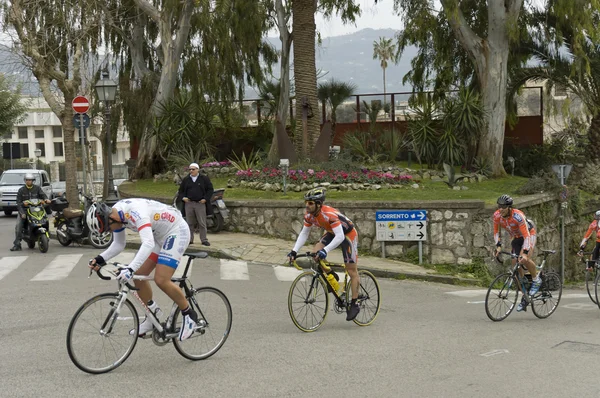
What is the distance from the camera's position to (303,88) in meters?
23.4

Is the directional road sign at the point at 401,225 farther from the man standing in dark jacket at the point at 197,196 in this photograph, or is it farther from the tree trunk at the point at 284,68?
the tree trunk at the point at 284,68

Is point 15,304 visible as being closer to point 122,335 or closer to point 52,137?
point 122,335

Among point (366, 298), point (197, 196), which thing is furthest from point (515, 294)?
point (197, 196)

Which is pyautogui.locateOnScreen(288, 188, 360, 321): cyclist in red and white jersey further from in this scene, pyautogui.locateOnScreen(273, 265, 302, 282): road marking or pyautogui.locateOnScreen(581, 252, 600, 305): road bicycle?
pyautogui.locateOnScreen(581, 252, 600, 305): road bicycle

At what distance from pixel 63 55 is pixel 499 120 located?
14980 millimetres

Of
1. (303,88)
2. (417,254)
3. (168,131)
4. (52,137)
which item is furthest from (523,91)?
(52,137)

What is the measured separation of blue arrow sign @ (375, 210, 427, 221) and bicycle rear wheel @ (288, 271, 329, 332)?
7.16 meters

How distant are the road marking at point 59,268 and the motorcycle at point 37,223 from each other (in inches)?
29.7

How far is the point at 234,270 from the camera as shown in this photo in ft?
49.4

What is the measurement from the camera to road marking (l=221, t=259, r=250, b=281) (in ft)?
46.8

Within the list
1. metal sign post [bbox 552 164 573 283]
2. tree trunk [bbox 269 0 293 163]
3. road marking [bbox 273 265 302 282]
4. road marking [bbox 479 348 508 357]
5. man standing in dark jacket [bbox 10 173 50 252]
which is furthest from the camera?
tree trunk [bbox 269 0 293 163]

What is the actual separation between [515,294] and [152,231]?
19.4 ft

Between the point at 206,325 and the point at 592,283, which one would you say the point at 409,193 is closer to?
the point at 592,283

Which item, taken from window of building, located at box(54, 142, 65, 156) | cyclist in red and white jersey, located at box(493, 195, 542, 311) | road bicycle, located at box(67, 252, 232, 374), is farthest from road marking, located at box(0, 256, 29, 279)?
window of building, located at box(54, 142, 65, 156)
